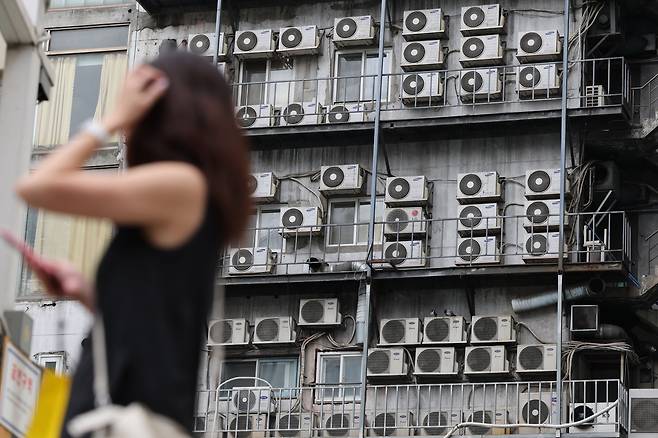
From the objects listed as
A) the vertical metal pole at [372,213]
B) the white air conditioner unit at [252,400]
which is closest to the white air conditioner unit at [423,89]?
the vertical metal pole at [372,213]

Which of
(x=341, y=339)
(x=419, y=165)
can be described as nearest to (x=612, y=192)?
(x=419, y=165)

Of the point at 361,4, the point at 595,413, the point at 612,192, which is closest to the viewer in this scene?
the point at 595,413

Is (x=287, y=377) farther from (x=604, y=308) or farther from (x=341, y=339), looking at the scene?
(x=604, y=308)

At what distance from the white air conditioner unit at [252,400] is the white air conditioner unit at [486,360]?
3.52 metres

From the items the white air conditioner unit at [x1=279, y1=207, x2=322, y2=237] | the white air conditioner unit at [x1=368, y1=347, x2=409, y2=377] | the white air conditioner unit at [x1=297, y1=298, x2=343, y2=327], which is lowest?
the white air conditioner unit at [x1=368, y1=347, x2=409, y2=377]

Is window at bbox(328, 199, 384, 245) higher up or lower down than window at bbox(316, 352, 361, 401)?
higher up

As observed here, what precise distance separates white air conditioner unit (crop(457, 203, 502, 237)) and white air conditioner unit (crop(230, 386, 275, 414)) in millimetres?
4509

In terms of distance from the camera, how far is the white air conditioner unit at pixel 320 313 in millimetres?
29061

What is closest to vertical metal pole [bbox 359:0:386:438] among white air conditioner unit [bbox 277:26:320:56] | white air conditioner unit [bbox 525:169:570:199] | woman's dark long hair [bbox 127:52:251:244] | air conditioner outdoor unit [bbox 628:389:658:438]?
white air conditioner unit [bbox 277:26:320:56]

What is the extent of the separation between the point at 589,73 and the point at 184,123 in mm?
26653

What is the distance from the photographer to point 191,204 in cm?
361

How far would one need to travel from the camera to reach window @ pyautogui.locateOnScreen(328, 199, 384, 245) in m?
29.8

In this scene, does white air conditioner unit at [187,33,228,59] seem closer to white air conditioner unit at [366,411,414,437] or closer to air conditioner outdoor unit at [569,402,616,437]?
white air conditioner unit at [366,411,414,437]

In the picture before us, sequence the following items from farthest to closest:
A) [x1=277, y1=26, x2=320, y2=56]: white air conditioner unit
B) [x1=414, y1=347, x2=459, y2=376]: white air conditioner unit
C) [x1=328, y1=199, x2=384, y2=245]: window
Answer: [x1=277, y1=26, x2=320, y2=56]: white air conditioner unit
[x1=328, y1=199, x2=384, y2=245]: window
[x1=414, y1=347, x2=459, y2=376]: white air conditioner unit
